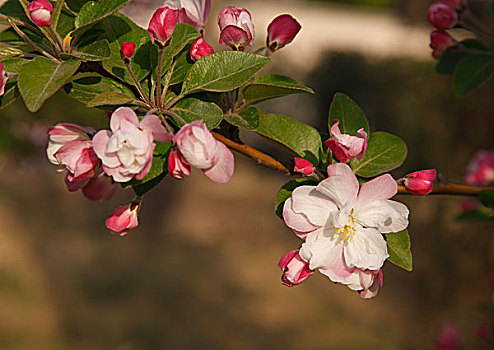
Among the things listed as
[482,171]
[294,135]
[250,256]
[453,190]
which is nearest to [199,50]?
[294,135]

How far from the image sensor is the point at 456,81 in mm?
1025

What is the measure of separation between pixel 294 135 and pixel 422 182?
6.8 inches

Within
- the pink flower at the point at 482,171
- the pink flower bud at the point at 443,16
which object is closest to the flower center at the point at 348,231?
the pink flower bud at the point at 443,16

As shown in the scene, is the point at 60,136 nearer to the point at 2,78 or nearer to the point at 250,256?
the point at 2,78

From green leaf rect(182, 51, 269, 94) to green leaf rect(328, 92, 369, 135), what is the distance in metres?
0.20

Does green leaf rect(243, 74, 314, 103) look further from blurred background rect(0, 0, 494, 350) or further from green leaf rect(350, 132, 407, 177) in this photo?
blurred background rect(0, 0, 494, 350)

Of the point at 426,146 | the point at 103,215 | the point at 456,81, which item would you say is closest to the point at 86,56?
the point at 456,81

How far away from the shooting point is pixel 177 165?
0.57 metres

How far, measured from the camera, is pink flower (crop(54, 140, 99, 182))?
1.99 ft

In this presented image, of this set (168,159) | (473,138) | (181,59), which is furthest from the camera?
(473,138)

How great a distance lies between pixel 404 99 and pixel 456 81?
382cm

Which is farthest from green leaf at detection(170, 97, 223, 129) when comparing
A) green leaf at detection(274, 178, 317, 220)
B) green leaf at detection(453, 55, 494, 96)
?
green leaf at detection(453, 55, 494, 96)

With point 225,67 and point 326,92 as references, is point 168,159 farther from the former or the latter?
point 326,92

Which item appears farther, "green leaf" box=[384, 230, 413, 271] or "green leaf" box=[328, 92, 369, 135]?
"green leaf" box=[328, 92, 369, 135]
